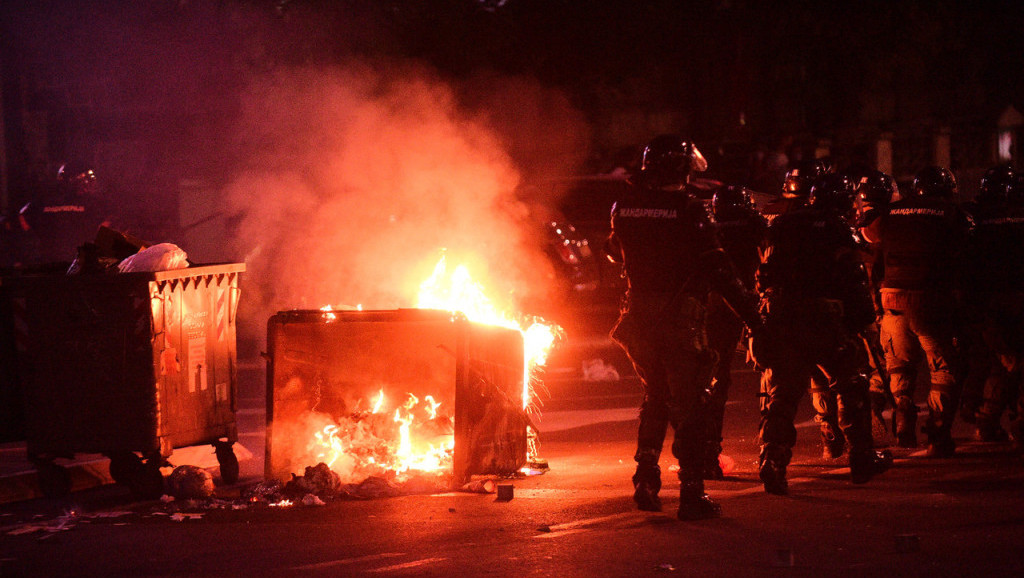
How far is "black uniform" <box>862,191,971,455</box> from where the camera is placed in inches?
359

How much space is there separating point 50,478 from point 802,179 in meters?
5.32

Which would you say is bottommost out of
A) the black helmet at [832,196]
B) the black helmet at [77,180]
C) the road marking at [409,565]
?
the road marking at [409,565]

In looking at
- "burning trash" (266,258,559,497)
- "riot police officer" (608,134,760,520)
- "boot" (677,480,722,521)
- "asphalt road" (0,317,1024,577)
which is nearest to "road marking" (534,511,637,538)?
"asphalt road" (0,317,1024,577)

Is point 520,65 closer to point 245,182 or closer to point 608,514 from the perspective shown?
point 245,182

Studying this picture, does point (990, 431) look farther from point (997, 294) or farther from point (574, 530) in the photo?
point (574, 530)

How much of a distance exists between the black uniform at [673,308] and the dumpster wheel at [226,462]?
3046mm

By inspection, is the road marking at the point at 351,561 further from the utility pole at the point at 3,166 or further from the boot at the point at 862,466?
the utility pole at the point at 3,166

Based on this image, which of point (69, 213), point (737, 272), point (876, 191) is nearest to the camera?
point (737, 272)

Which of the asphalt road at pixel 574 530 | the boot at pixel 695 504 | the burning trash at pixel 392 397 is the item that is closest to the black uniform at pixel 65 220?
the asphalt road at pixel 574 530

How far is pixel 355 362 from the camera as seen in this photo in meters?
8.71

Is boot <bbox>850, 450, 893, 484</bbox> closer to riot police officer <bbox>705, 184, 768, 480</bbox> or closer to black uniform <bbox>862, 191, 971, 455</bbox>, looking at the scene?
riot police officer <bbox>705, 184, 768, 480</bbox>

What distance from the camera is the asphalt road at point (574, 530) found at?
6.11 metres

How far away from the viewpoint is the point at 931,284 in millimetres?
9156

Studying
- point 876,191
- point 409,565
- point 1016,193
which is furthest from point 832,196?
point 409,565
